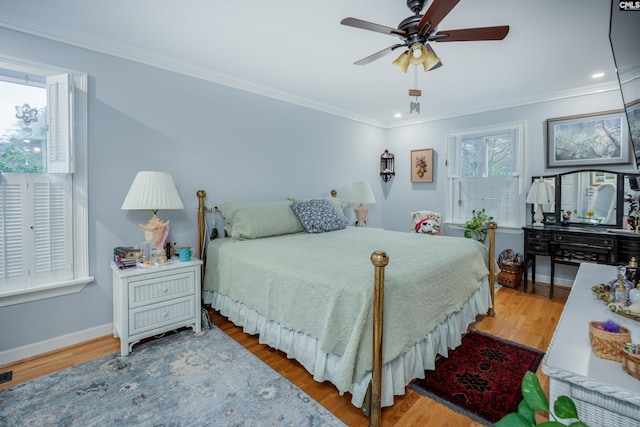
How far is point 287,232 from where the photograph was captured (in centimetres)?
326

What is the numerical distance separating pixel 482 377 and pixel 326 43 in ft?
9.05

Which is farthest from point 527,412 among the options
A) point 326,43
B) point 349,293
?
point 326,43

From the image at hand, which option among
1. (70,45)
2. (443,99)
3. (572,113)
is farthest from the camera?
(443,99)

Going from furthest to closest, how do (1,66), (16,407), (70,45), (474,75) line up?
(474,75) → (70,45) → (1,66) → (16,407)

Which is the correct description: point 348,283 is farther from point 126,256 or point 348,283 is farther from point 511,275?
point 511,275

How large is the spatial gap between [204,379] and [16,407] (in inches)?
39.3

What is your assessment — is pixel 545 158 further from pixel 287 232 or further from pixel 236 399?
pixel 236 399

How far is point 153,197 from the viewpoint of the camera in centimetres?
237

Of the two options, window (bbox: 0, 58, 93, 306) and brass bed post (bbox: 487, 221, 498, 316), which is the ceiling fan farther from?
window (bbox: 0, 58, 93, 306)

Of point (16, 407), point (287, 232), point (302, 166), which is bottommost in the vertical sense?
point (16, 407)

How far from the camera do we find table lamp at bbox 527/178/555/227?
3641 mm

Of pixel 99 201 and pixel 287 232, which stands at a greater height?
pixel 99 201

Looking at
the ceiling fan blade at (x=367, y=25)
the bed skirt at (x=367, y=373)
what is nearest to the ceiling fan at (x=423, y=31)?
the ceiling fan blade at (x=367, y=25)

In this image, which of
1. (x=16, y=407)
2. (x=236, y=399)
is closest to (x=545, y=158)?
(x=236, y=399)
